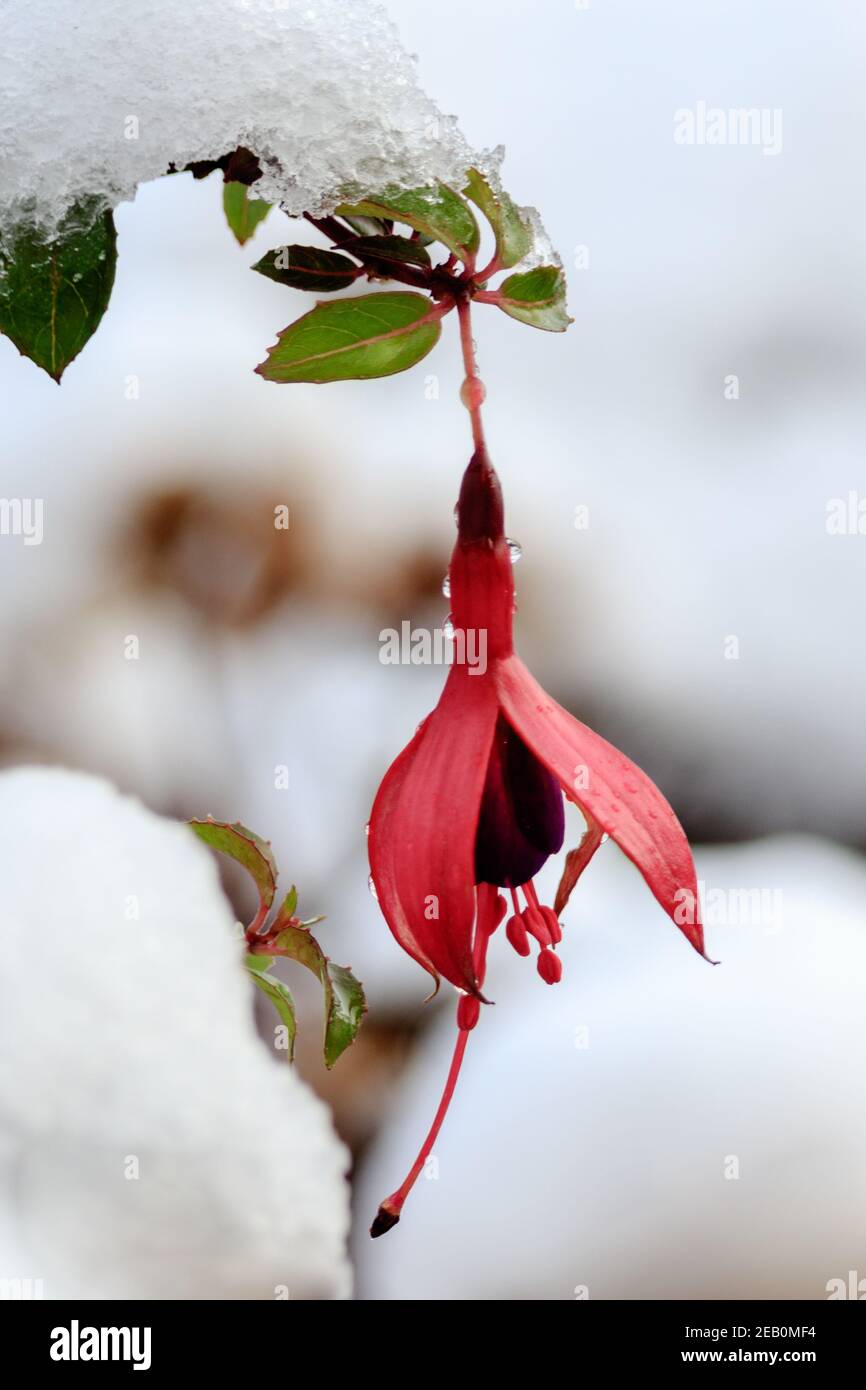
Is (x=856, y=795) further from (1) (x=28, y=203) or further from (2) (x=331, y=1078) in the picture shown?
(1) (x=28, y=203)

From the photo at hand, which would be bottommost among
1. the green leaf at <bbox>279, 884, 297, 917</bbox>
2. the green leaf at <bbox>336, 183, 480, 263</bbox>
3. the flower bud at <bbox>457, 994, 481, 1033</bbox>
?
the green leaf at <bbox>279, 884, 297, 917</bbox>
